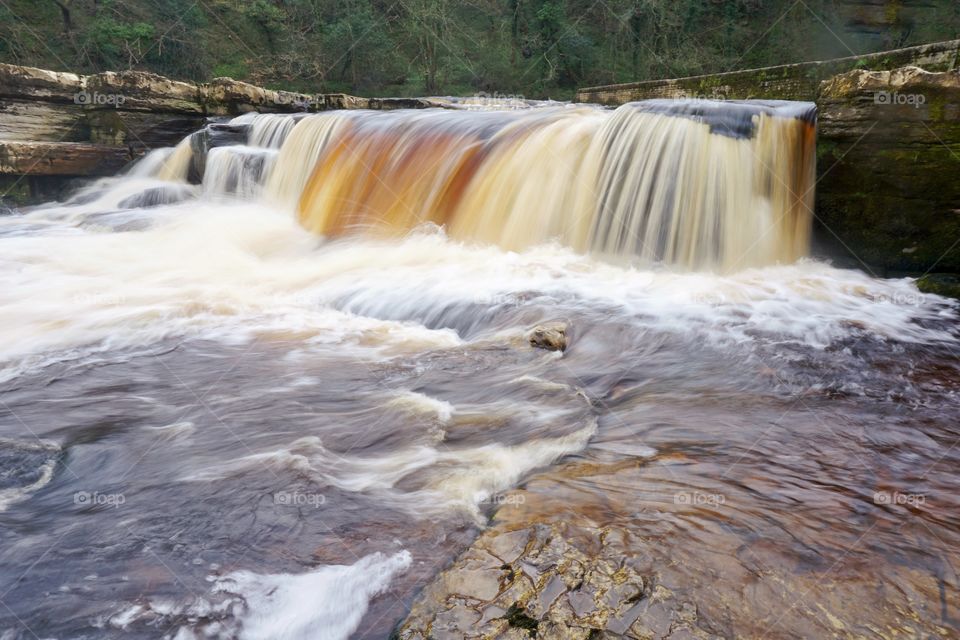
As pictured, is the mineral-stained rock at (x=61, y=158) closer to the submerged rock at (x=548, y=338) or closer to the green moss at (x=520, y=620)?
the submerged rock at (x=548, y=338)

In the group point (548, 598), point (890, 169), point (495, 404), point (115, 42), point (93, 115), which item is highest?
point (115, 42)

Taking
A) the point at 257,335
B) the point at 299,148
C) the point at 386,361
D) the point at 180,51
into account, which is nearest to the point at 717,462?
the point at 386,361

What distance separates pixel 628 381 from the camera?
11.4 ft

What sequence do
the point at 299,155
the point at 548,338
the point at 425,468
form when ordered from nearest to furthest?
the point at 425,468 → the point at 548,338 → the point at 299,155

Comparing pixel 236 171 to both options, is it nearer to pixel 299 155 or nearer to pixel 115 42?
pixel 299 155

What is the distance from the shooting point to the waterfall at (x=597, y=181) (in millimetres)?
5922

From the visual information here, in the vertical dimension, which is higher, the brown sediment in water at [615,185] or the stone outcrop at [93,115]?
the stone outcrop at [93,115]

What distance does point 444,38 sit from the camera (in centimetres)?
2678

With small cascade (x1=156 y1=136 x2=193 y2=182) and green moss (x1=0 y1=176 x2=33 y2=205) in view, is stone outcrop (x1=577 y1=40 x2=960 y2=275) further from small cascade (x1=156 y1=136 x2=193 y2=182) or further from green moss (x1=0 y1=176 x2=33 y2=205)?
green moss (x1=0 y1=176 x2=33 y2=205)

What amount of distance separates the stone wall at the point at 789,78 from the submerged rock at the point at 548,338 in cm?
572

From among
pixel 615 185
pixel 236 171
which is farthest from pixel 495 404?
pixel 236 171

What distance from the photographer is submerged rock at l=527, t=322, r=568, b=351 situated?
3932 millimetres

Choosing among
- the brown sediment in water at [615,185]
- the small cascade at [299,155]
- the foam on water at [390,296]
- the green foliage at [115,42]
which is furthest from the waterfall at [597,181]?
the green foliage at [115,42]

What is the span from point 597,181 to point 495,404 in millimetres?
4186
